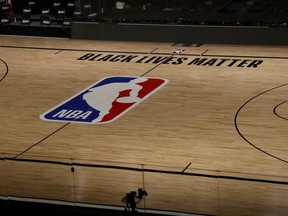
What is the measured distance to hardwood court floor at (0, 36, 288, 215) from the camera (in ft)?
43.8

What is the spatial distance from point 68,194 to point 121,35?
13.0m

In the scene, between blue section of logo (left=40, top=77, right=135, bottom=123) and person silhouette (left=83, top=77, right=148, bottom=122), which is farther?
person silhouette (left=83, top=77, right=148, bottom=122)

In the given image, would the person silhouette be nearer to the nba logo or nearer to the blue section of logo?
the nba logo

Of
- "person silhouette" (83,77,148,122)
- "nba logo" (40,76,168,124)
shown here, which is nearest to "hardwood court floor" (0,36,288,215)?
"nba logo" (40,76,168,124)

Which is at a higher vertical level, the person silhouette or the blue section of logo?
the person silhouette

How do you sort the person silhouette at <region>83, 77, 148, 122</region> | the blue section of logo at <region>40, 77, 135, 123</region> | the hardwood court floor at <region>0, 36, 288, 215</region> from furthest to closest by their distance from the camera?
1. the person silhouette at <region>83, 77, 148, 122</region>
2. the blue section of logo at <region>40, 77, 135, 123</region>
3. the hardwood court floor at <region>0, 36, 288, 215</region>

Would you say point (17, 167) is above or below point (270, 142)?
above

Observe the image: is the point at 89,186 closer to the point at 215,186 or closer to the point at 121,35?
the point at 215,186

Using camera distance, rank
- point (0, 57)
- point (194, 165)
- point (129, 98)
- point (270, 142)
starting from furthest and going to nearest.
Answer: point (0, 57)
point (129, 98)
point (270, 142)
point (194, 165)

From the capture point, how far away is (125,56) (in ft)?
67.7

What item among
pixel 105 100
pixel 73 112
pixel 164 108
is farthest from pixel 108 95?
pixel 164 108

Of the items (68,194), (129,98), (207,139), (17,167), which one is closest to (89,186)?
(68,194)

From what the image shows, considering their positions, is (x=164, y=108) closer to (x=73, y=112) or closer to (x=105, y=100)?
(x=105, y=100)

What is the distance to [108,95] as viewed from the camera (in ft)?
56.2
